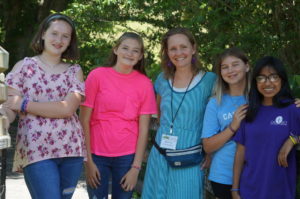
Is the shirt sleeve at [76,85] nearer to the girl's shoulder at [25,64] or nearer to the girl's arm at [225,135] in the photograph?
the girl's shoulder at [25,64]

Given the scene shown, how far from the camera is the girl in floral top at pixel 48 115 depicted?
358 cm

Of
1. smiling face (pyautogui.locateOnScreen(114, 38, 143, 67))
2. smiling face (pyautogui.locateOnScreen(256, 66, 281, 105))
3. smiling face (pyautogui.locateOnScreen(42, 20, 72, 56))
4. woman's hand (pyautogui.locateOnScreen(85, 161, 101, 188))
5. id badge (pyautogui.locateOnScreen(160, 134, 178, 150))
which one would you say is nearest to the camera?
smiling face (pyautogui.locateOnScreen(256, 66, 281, 105))

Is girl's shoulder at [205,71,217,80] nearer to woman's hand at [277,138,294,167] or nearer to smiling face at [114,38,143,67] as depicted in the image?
A: smiling face at [114,38,143,67]

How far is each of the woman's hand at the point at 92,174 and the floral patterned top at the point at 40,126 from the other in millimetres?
351

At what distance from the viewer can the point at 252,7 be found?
7.14m

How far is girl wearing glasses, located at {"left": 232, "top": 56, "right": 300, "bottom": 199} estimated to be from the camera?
3.37 m

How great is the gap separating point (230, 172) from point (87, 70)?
19.8 feet

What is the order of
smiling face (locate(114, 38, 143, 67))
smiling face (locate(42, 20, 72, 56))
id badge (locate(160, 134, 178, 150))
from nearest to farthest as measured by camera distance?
smiling face (locate(42, 20, 72, 56))
id badge (locate(160, 134, 178, 150))
smiling face (locate(114, 38, 143, 67))

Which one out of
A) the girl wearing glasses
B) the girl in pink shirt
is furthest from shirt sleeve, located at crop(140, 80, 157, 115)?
the girl wearing glasses

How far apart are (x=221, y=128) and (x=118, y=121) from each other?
2.68 feet

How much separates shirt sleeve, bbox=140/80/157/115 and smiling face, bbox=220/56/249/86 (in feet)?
2.06

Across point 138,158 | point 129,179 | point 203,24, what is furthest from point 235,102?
point 203,24

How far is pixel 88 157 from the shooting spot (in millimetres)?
4066

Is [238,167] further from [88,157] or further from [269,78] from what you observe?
[88,157]
